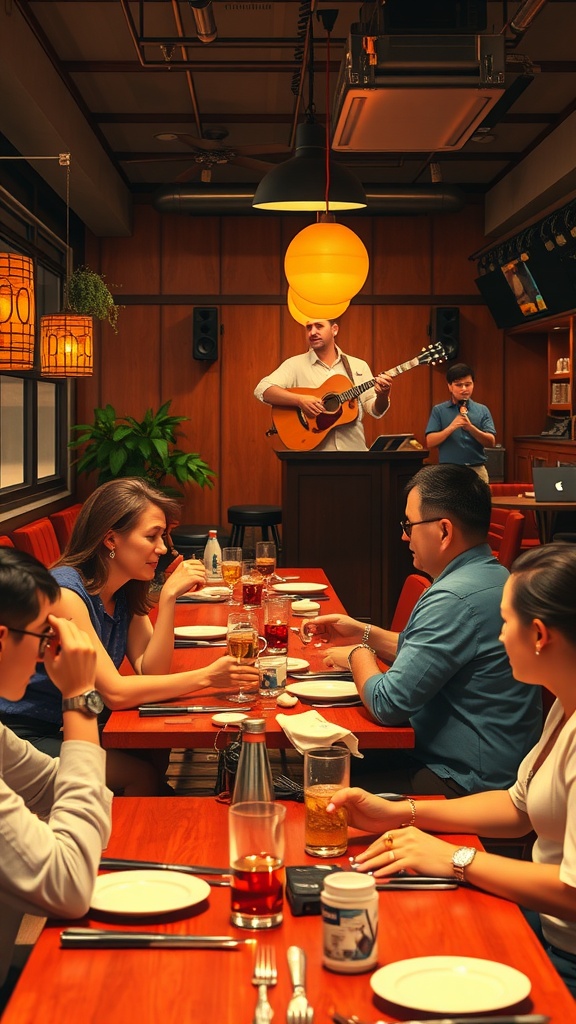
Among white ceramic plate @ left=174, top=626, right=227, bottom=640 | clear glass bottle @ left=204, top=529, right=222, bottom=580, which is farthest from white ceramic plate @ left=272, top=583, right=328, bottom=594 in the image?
white ceramic plate @ left=174, top=626, right=227, bottom=640

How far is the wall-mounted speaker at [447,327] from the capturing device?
35.7ft

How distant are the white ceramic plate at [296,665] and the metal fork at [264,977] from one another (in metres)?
1.67

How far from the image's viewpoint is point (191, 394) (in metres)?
11.0

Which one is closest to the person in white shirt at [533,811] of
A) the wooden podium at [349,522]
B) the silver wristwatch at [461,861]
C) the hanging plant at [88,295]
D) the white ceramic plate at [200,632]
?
the silver wristwatch at [461,861]

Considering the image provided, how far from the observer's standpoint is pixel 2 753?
187 cm

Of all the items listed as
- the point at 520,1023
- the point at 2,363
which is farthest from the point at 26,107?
the point at 520,1023

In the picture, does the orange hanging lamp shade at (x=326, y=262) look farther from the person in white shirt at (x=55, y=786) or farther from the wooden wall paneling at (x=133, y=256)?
the wooden wall paneling at (x=133, y=256)

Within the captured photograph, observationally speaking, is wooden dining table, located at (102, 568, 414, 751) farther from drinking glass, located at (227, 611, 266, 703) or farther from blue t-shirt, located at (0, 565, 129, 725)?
blue t-shirt, located at (0, 565, 129, 725)

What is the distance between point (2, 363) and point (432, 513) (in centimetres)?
252

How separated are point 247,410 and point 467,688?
8476mm

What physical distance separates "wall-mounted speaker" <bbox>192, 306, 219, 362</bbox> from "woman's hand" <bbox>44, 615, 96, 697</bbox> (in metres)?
9.18

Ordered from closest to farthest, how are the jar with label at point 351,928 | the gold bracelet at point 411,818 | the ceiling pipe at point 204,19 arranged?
the jar with label at point 351,928 < the gold bracelet at point 411,818 < the ceiling pipe at point 204,19

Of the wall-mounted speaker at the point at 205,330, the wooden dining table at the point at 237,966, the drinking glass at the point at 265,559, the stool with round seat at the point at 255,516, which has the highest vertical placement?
the wall-mounted speaker at the point at 205,330

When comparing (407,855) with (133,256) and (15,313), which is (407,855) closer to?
(15,313)
